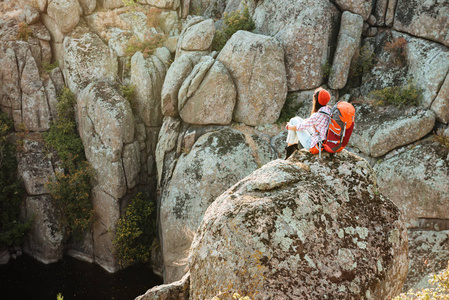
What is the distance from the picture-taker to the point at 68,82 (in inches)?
834

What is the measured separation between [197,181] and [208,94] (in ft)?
14.1

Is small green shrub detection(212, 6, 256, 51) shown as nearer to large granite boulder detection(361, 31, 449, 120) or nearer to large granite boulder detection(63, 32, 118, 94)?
large granite boulder detection(361, 31, 449, 120)

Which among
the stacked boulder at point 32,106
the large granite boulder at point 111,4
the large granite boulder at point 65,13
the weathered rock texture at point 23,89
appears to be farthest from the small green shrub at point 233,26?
the weathered rock texture at point 23,89

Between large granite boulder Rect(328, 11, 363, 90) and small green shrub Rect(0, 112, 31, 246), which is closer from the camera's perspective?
large granite boulder Rect(328, 11, 363, 90)

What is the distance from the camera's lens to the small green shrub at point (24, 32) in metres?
21.2

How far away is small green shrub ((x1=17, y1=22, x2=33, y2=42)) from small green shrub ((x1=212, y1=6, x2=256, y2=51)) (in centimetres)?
1189

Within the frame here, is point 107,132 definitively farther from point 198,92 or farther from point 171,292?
point 171,292

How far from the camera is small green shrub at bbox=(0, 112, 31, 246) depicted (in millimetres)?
19359

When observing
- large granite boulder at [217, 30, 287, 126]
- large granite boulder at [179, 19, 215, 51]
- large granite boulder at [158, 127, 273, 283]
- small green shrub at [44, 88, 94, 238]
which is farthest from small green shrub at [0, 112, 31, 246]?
large granite boulder at [217, 30, 287, 126]

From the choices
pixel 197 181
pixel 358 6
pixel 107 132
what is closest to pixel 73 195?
pixel 107 132

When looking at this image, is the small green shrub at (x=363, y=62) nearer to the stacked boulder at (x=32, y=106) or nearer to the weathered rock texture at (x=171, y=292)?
the weathered rock texture at (x=171, y=292)

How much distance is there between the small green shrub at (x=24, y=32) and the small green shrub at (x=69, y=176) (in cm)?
413

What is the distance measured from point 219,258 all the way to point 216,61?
1386 centimetres

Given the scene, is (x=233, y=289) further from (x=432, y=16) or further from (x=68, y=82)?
(x=68, y=82)
